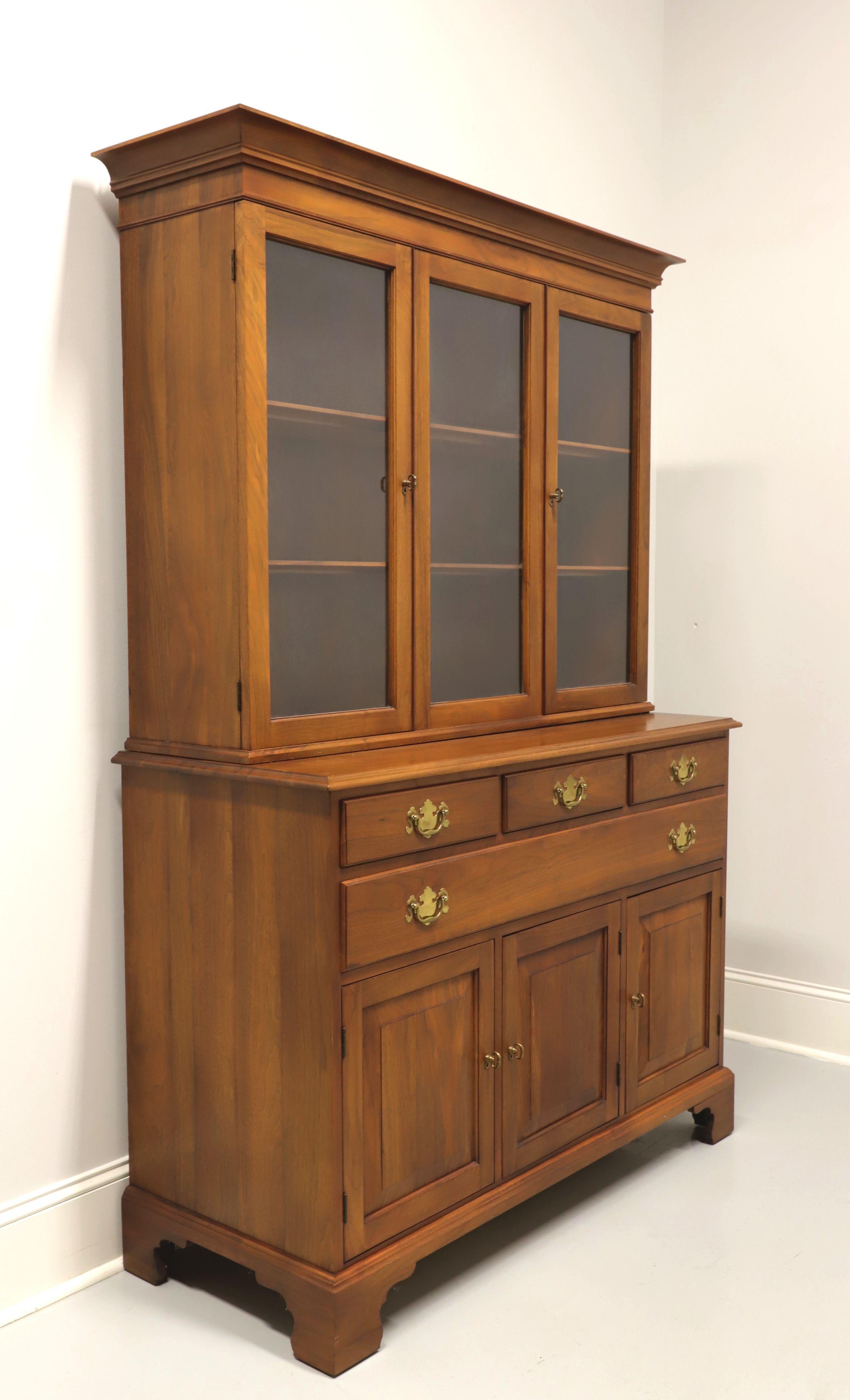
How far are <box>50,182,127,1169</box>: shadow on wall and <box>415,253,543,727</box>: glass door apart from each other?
0.55m

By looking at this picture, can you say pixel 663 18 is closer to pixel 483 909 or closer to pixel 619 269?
pixel 619 269

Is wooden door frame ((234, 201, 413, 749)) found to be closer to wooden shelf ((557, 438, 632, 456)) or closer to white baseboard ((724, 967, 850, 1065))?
wooden shelf ((557, 438, 632, 456))

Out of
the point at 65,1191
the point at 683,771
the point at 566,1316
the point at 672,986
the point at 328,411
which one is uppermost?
the point at 328,411

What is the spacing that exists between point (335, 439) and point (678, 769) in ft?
3.59

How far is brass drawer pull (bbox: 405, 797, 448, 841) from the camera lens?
2072mm

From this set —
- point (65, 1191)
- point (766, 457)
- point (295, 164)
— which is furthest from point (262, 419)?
point (766, 457)

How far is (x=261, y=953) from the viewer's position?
2062 mm

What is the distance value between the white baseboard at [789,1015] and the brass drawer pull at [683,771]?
1033mm

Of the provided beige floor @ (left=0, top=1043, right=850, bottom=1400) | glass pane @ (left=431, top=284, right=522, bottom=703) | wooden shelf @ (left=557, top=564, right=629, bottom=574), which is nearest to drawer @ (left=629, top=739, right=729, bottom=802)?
glass pane @ (left=431, top=284, right=522, bottom=703)

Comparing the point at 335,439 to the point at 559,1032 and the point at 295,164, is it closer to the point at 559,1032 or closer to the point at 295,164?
the point at 295,164

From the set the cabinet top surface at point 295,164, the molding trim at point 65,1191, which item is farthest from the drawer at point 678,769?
the molding trim at point 65,1191

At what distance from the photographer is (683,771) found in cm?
279

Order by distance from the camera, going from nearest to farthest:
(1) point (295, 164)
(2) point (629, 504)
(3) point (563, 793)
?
(1) point (295, 164), (3) point (563, 793), (2) point (629, 504)

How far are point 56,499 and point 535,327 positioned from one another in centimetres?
104
